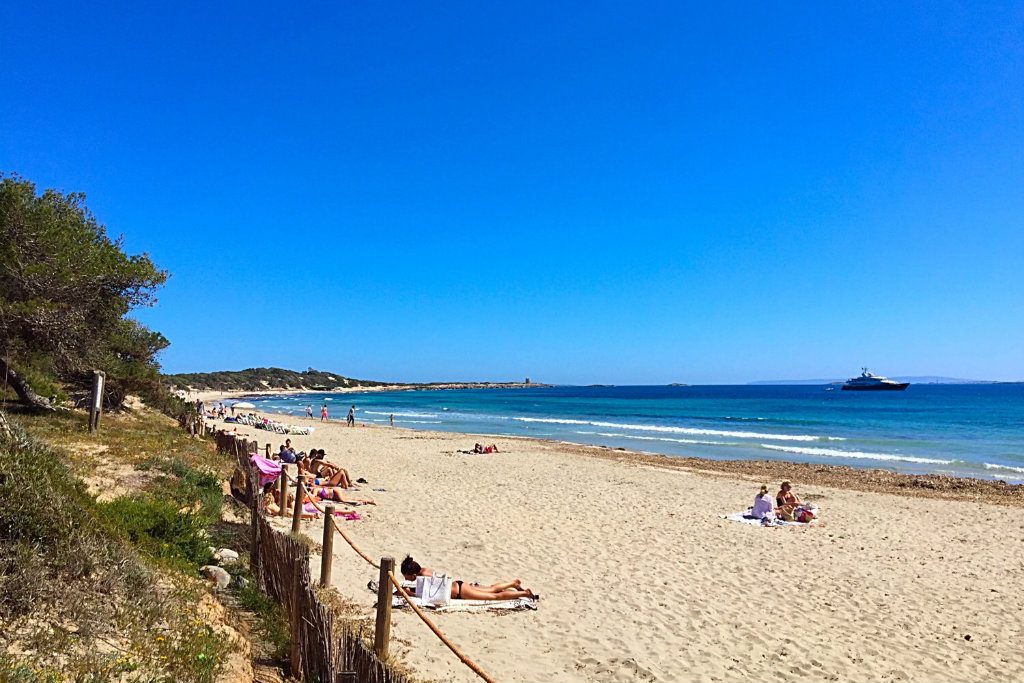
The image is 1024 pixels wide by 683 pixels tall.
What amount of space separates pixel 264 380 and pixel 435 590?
150 metres

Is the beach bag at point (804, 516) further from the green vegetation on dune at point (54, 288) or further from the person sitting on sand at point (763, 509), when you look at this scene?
the green vegetation on dune at point (54, 288)

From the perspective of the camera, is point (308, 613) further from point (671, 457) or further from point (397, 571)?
point (671, 457)

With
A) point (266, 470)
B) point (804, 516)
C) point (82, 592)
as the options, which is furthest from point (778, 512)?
point (82, 592)

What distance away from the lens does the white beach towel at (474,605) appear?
701cm

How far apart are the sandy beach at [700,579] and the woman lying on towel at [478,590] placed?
30 cm

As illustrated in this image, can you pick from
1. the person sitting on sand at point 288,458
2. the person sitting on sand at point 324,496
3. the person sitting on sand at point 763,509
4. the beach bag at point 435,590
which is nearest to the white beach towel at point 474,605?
the beach bag at point 435,590

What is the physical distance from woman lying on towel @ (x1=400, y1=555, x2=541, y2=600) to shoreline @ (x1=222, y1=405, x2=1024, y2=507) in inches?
584

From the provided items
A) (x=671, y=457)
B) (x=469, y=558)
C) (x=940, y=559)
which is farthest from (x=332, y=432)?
(x=940, y=559)

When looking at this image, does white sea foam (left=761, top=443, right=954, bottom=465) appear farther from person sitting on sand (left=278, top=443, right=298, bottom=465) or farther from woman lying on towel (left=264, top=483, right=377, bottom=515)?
woman lying on towel (left=264, top=483, right=377, bottom=515)

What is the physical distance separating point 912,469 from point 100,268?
28.0 m

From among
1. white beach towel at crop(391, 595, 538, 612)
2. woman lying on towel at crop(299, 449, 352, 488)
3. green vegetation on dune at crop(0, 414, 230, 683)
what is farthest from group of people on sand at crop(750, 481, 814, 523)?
green vegetation on dune at crop(0, 414, 230, 683)

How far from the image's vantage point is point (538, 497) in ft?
49.7

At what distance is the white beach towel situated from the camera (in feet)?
23.0

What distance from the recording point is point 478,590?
24.0ft
